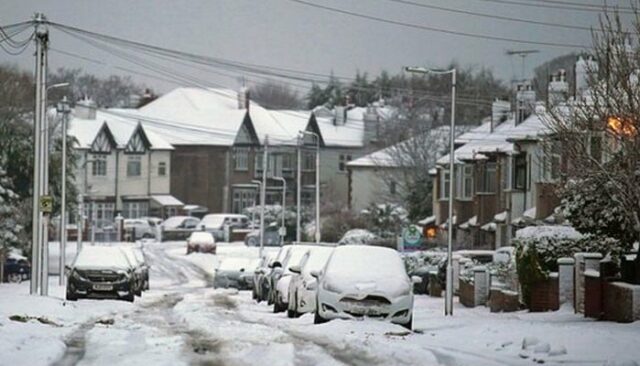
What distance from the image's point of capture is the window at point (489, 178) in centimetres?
6306

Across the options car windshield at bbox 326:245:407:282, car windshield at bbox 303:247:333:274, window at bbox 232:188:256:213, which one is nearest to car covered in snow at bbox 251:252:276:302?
car windshield at bbox 303:247:333:274

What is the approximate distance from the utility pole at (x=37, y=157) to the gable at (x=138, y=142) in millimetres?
73322

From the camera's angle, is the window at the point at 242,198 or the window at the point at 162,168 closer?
the window at the point at 162,168

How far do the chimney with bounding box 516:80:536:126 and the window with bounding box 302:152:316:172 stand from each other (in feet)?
189

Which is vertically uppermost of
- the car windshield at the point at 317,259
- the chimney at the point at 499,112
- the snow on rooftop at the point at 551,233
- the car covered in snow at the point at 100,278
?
the chimney at the point at 499,112

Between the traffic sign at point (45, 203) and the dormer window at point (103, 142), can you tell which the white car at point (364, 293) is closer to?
the traffic sign at point (45, 203)

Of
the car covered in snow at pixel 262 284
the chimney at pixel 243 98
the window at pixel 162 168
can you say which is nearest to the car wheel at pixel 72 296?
the car covered in snow at pixel 262 284

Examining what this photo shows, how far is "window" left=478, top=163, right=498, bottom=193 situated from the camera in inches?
2483

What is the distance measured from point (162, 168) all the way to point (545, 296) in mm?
86053

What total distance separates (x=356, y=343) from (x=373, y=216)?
218 feet

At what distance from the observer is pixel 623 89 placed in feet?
81.8

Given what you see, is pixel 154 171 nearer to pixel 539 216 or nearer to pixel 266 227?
pixel 266 227

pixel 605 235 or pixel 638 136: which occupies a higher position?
pixel 638 136

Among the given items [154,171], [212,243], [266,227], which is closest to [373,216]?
[212,243]
